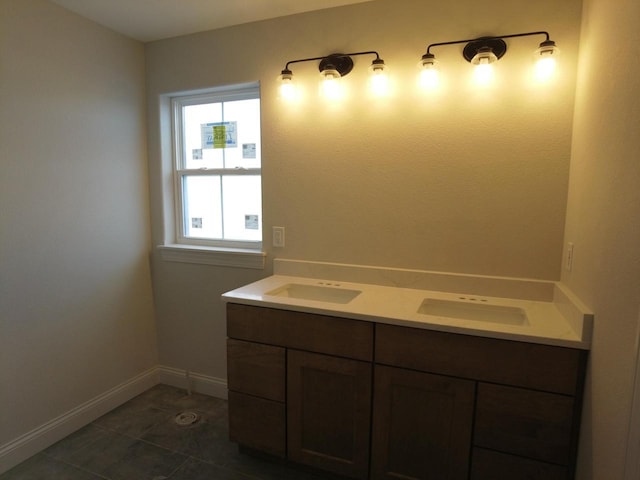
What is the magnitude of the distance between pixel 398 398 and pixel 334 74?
5.29 ft

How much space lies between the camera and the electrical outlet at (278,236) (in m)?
2.35

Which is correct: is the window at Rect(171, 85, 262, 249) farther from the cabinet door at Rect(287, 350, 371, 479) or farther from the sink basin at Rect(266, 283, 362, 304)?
the cabinet door at Rect(287, 350, 371, 479)

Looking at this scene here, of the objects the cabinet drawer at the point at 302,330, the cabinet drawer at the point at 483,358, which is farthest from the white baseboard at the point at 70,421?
the cabinet drawer at the point at 483,358

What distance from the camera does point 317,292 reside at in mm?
2146

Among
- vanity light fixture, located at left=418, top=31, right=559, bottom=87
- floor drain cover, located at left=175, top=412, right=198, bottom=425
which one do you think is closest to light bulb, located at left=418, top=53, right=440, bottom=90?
vanity light fixture, located at left=418, top=31, right=559, bottom=87

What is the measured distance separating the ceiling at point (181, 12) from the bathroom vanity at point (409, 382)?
1553 mm

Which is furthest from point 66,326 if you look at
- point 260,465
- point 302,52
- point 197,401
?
point 302,52

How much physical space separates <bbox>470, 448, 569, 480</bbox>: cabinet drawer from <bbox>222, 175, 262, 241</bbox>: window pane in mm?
1708

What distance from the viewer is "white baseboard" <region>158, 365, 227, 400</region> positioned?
2.62 metres

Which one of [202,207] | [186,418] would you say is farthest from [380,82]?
[186,418]

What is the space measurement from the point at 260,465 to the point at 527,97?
225 centimetres

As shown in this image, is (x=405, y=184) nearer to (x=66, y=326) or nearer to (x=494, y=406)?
(x=494, y=406)

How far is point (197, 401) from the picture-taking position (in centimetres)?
258

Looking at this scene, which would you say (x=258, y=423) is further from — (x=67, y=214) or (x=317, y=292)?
(x=67, y=214)
